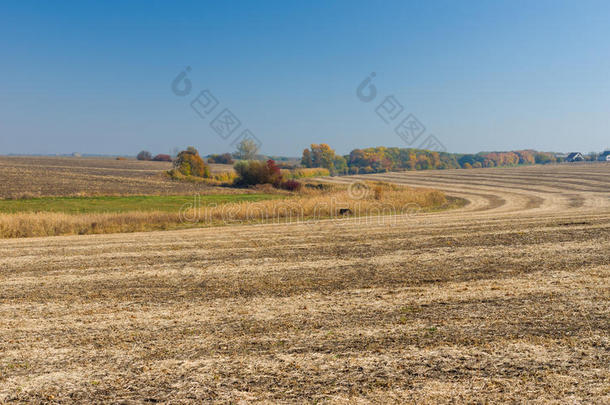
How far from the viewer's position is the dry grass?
2081 centimetres

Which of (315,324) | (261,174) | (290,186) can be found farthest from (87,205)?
(261,174)

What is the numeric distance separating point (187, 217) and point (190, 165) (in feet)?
161

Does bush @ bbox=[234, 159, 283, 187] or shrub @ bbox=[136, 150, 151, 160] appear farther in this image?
shrub @ bbox=[136, 150, 151, 160]

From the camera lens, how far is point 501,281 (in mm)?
9242

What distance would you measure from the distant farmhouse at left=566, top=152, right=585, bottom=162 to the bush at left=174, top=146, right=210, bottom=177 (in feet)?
339

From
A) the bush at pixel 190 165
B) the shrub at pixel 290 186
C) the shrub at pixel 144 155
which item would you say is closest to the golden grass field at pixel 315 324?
the shrub at pixel 290 186

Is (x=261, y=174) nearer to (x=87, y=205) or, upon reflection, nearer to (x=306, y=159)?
(x=87, y=205)

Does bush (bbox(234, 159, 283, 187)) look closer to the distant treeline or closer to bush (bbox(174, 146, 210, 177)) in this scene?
bush (bbox(174, 146, 210, 177))

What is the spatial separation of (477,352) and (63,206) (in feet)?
109

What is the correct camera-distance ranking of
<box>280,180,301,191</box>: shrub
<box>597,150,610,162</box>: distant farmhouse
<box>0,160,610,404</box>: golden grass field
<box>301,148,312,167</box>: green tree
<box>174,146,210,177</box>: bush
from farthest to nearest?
<box>301,148,312,167</box>: green tree < <box>597,150,610,162</box>: distant farmhouse < <box>174,146,210,177</box>: bush < <box>280,180,301,191</box>: shrub < <box>0,160,610,404</box>: golden grass field

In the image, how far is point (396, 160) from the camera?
124 metres

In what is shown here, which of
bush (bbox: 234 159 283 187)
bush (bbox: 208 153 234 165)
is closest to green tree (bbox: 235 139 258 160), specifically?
bush (bbox: 208 153 234 165)

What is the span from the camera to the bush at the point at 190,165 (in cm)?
7194

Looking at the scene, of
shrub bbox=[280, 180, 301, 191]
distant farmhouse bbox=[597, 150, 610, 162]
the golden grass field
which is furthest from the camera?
distant farmhouse bbox=[597, 150, 610, 162]
